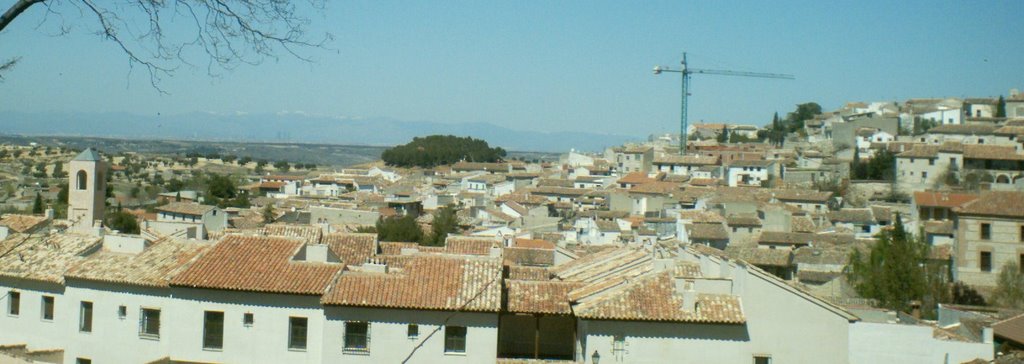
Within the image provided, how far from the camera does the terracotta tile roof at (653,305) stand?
1446 centimetres

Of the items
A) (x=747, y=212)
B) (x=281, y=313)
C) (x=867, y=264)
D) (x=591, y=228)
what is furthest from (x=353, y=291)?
(x=747, y=212)

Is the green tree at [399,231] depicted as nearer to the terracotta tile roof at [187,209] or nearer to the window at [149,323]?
the terracotta tile roof at [187,209]

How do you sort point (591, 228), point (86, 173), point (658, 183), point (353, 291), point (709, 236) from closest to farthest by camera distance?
1. point (353, 291)
2. point (86, 173)
3. point (709, 236)
4. point (591, 228)
5. point (658, 183)

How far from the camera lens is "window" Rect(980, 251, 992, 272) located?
104 ft

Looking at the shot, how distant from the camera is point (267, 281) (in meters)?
15.4

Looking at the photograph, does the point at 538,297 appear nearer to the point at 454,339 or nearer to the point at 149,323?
the point at 454,339

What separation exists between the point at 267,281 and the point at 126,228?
28.7 m

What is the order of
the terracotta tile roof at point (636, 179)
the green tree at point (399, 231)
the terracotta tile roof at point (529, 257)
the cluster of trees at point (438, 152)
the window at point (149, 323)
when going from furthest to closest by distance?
the cluster of trees at point (438, 152) < the terracotta tile roof at point (636, 179) < the green tree at point (399, 231) < the terracotta tile roof at point (529, 257) < the window at point (149, 323)

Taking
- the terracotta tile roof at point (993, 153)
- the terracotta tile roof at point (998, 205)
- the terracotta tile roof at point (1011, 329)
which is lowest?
the terracotta tile roof at point (1011, 329)

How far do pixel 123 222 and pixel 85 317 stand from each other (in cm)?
2763

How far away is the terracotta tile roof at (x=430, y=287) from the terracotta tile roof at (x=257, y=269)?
0.58 metres

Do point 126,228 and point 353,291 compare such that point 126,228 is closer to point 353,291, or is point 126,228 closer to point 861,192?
point 353,291

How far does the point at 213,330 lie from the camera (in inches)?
614

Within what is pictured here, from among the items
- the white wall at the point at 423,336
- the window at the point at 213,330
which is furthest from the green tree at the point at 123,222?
the white wall at the point at 423,336
